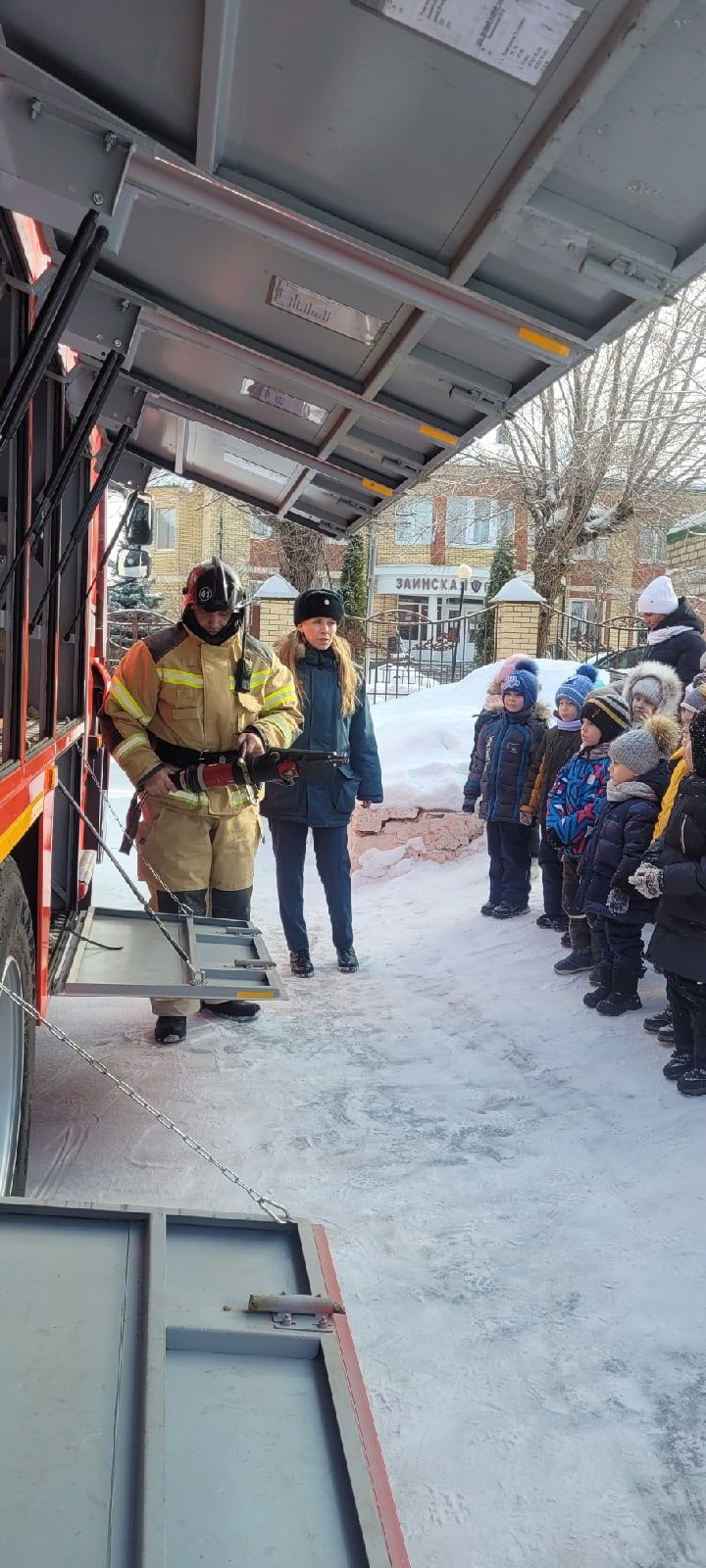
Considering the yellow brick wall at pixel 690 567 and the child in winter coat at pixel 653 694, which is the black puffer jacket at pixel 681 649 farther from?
the yellow brick wall at pixel 690 567

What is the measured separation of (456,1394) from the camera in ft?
9.20

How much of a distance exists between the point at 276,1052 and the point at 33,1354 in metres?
3.58

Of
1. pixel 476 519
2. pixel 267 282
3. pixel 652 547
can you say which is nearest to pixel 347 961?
pixel 267 282

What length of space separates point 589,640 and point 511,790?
1602 centimetres

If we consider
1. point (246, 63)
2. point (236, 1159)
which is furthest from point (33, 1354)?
point (236, 1159)

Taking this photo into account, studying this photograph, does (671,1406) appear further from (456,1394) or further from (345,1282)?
(345,1282)

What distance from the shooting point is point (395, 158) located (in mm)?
2199

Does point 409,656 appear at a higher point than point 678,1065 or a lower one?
higher

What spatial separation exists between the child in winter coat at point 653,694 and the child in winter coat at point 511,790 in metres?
1.25

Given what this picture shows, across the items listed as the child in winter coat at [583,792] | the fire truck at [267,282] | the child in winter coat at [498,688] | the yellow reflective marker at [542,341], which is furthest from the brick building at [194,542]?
the yellow reflective marker at [542,341]

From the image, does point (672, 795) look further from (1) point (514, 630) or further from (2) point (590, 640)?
(2) point (590, 640)

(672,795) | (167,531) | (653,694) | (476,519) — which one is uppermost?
(167,531)

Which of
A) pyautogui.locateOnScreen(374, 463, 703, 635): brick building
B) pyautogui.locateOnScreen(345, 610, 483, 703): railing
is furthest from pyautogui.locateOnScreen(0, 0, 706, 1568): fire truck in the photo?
pyautogui.locateOnScreen(374, 463, 703, 635): brick building

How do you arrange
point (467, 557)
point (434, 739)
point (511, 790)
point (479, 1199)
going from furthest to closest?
point (467, 557) < point (434, 739) < point (511, 790) < point (479, 1199)
